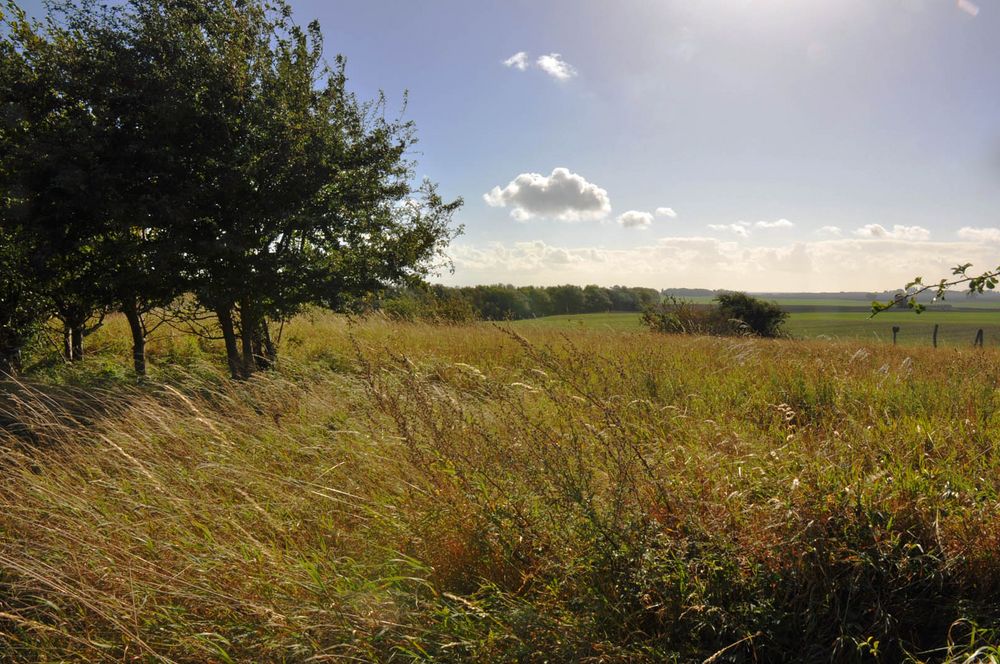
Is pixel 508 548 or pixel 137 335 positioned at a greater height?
pixel 137 335

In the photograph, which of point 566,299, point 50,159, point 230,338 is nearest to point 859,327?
point 566,299

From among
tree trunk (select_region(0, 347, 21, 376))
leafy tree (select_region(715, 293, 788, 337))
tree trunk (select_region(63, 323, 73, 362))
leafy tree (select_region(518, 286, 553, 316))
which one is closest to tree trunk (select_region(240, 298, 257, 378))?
tree trunk (select_region(0, 347, 21, 376))

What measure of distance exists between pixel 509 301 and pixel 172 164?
142 ft

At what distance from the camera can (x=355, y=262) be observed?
7.90m

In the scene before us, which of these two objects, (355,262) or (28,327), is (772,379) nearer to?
(355,262)

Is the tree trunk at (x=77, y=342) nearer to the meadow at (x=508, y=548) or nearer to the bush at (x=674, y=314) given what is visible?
the meadow at (x=508, y=548)

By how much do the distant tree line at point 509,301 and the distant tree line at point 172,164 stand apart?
2333mm

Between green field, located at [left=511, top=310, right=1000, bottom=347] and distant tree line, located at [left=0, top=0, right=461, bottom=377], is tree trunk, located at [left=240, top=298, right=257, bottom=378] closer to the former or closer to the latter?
distant tree line, located at [left=0, top=0, right=461, bottom=377]

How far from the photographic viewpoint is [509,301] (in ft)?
162

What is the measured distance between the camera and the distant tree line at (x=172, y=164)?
6301mm

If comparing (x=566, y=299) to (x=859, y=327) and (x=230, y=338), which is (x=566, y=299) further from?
(x=230, y=338)

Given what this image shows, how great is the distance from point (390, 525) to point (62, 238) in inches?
251

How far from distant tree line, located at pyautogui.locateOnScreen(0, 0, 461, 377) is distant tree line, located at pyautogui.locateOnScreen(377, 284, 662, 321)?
2333mm

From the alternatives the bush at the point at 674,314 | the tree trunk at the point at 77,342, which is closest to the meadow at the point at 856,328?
the bush at the point at 674,314
